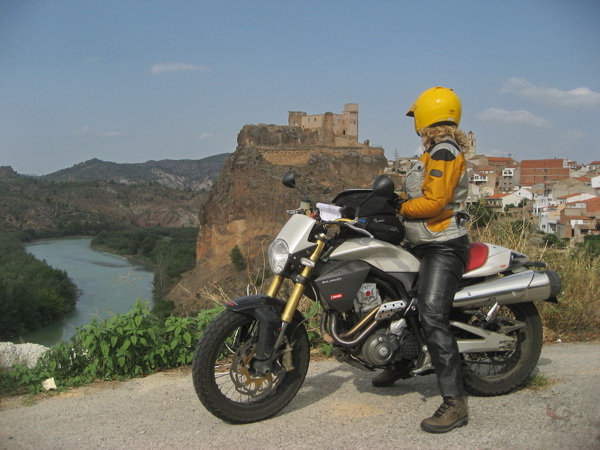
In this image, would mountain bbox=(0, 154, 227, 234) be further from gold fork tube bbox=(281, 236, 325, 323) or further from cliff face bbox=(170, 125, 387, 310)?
gold fork tube bbox=(281, 236, 325, 323)

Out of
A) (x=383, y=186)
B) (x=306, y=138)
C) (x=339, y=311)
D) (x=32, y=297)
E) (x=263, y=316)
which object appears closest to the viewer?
(x=383, y=186)

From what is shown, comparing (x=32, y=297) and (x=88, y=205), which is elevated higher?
(x=88, y=205)

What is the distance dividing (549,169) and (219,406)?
133 metres

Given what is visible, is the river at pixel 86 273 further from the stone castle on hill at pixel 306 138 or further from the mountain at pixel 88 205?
the stone castle on hill at pixel 306 138

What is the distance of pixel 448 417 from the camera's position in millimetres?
3510

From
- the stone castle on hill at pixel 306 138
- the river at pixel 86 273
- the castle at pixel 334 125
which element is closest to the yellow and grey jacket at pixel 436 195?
the river at pixel 86 273

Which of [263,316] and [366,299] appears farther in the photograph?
[366,299]

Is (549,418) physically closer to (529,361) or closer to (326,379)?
(529,361)

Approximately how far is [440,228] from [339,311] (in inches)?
34.0

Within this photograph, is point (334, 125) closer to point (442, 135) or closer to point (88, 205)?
point (88, 205)

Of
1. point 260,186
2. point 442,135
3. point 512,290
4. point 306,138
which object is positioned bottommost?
point 512,290

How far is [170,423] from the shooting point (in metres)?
3.71

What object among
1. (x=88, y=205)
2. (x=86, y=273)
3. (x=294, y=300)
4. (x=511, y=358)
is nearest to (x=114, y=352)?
(x=294, y=300)

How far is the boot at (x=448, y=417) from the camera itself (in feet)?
11.4
